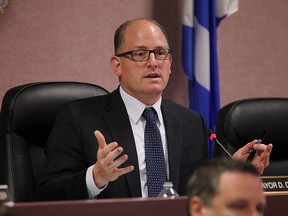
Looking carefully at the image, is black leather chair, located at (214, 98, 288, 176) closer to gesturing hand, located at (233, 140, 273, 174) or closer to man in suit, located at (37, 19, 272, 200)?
man in suit, located at (37, 19, 272, 200)

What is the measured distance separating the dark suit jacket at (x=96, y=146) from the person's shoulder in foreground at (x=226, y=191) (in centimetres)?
126

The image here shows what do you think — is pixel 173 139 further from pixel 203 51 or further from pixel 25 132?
pixel 203 51

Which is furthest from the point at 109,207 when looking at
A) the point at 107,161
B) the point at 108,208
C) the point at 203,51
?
the point at 203,51

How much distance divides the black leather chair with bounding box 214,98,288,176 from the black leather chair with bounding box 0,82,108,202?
78cm

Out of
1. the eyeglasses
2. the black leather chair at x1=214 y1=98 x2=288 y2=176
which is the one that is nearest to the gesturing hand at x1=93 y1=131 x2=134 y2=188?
the eyeglasses

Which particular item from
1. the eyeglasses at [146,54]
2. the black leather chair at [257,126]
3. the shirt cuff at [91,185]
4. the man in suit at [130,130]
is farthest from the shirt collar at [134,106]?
the shirt cuff at [91,185]

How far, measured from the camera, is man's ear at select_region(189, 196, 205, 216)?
137 cm

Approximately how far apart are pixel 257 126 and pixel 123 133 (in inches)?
28.3

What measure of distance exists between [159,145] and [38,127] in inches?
21.4

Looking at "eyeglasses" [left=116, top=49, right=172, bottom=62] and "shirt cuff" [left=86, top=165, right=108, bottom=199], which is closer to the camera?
"shirt cuff" [left=86, top=165, right=108, bottom=199]

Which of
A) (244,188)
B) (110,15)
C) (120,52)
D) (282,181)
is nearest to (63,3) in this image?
(110,15)

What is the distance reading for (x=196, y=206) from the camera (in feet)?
4.52

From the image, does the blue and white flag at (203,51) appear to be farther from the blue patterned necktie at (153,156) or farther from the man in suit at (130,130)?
the blue patterned necktie at (153,156)

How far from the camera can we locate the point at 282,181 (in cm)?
243
